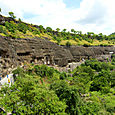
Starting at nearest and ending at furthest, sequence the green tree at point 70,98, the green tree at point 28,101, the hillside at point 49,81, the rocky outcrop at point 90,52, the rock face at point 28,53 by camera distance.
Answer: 1. the green tree at point 28,101
2. the hillside at point 49,81
3. the green tree at point 70,98
4. the rock face at point 28,53
5. the rocky outcrop at point 90,52

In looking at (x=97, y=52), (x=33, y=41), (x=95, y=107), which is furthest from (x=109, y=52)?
(x=95, y=107)

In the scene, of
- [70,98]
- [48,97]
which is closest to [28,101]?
[48,97]

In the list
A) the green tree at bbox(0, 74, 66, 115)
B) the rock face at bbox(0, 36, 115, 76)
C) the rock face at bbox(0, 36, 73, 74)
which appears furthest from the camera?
the rock face at bbox(0, 36, 73, 74)

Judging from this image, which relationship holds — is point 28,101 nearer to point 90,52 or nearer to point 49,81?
point 49,81

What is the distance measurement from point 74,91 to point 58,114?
5909 mm

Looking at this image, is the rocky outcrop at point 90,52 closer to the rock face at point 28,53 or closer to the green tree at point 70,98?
the rock face at point 28,53

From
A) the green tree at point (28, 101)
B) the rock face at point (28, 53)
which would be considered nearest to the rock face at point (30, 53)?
the rock face at point (28, 53)

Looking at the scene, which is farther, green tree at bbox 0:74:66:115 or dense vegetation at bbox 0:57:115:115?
dense vegetation at bbox 0:57:115:115

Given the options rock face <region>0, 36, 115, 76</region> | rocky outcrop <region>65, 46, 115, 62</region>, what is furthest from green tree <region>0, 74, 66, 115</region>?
rocky outcrop <region>65, 46, 115, 62</region>

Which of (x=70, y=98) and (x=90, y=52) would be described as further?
(x=90, y=52)

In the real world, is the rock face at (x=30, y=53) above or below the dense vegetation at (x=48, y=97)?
above

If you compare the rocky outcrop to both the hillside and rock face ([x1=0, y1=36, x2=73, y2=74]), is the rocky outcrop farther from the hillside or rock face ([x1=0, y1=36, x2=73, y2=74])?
rock face ([x1=0, y1=36, x2=73, y2=74])

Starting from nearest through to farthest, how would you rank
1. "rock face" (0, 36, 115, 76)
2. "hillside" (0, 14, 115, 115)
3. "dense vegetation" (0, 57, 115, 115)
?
"dense vegetation" (0, 57, 115, 115)
"hillside" (0, 14, 115, 115)
"rock face" (0, 36, 115, 76)

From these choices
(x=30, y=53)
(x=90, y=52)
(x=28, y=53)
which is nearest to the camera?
(x=28, y=53)
